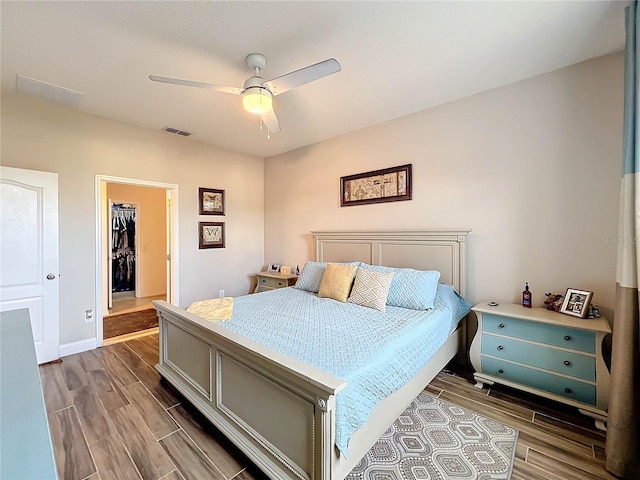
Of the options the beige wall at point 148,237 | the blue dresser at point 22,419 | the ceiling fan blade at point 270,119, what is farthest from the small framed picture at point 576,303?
the beige wall at point 148,237

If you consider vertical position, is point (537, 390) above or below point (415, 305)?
below

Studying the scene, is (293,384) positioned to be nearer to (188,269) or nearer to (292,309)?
(292,309)

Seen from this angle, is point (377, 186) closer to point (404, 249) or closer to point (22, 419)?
point (404, 249)

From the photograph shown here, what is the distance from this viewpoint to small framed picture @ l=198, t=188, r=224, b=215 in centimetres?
430

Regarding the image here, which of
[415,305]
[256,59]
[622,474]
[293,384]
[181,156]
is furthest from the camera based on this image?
[181,156]

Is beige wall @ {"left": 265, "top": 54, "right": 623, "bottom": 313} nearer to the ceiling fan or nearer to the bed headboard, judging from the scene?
the bed headboard

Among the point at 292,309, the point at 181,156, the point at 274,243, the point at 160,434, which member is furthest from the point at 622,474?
the point at 181,156

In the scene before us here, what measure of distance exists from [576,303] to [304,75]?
105 inches

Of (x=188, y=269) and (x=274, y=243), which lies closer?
(x=188, y=269)

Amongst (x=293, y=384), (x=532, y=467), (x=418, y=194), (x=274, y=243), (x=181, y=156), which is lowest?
(x=532, y=467)

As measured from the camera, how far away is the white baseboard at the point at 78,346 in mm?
3148

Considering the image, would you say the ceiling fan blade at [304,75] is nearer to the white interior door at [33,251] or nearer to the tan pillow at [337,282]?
the tan pillow at [337,282]

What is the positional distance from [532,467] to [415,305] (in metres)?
1.21

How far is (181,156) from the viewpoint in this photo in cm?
409
